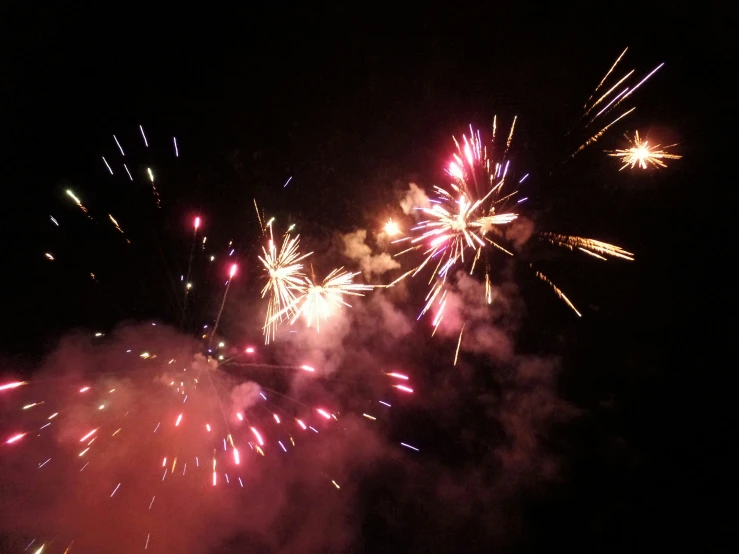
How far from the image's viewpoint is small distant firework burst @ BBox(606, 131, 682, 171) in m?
6.51

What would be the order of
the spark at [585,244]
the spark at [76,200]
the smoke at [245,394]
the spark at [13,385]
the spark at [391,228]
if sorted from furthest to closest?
the smoke at [245,394] → the spark at [13,385] → the spark at [585,244] → the spark at [391,228] → the spark at [76,200]

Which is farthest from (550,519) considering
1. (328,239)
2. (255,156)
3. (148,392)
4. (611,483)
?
(255,156)

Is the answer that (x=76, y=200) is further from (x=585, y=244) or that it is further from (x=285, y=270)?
(x=585, y=244)

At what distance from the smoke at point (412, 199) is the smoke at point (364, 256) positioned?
2.78 feet

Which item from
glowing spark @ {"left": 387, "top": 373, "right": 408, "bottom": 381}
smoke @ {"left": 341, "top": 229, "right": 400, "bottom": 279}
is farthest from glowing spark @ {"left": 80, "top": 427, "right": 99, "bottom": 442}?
smoke @ {"left": 341, "top": 229, "right": 400, "bottom": 279}

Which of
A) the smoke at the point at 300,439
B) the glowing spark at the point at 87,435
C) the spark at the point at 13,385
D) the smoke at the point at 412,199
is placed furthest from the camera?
the glowing spark at the point at 87,435

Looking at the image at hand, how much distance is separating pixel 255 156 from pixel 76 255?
371 centimetres

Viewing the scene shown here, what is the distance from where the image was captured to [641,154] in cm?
646

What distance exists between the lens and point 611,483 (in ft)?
27.8

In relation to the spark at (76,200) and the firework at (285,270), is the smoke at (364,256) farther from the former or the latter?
the spark at (76,200)

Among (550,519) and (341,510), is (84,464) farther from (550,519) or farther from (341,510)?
(550,519)

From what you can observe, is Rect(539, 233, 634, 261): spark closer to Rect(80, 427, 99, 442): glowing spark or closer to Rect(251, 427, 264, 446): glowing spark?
Rect(251, 427, 264, 446): glowing spark

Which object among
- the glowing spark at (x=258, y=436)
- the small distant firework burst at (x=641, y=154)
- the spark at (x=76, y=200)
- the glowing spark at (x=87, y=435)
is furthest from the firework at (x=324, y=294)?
the small distant firework burst at (x=641, y=154)

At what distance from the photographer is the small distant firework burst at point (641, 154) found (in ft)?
21.4
